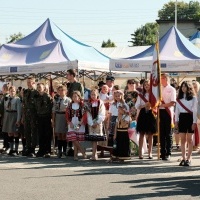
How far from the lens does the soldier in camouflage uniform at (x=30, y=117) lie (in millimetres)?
14891

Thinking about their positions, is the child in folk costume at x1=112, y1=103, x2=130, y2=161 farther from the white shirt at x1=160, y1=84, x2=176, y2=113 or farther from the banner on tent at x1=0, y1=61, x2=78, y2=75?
the banner on tent at x1=0, y1=61, x2=78, y2=75

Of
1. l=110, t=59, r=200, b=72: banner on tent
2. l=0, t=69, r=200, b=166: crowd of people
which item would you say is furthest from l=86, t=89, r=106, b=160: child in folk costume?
l=110, t=59, r=200, b=72: banner on tent

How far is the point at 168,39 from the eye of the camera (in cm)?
1888

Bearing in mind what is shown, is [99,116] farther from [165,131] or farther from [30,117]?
[30,117]

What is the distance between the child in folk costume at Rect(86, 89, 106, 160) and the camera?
1381 cm

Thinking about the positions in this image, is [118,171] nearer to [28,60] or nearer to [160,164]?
[160,164]

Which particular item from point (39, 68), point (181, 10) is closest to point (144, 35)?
point (181, 10)

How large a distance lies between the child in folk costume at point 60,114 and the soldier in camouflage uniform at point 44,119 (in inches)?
6.0

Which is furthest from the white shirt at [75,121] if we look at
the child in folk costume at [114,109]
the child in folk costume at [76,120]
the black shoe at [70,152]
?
the black shoe at [70,152]

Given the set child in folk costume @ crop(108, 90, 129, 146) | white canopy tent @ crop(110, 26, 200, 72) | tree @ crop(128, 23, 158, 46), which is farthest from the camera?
tree @ crop(128, 23, 158, 46)

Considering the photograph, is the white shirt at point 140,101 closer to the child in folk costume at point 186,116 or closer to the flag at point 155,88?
the flag at point 155,88

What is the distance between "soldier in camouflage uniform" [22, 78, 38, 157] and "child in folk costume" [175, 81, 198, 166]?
3812mm

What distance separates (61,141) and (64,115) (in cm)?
66

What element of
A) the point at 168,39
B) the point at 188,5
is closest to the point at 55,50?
the point at 168,39
